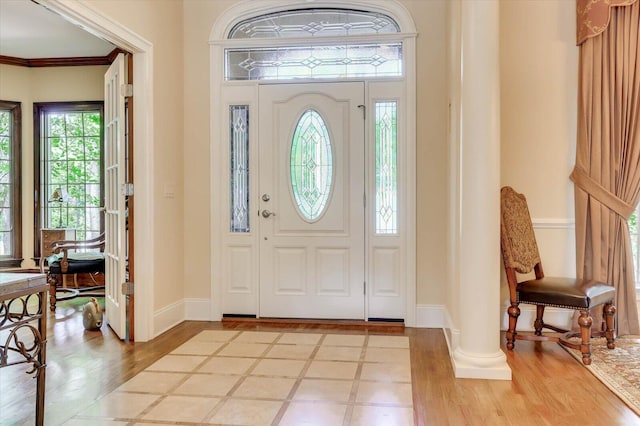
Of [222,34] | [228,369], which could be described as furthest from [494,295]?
[222,34]

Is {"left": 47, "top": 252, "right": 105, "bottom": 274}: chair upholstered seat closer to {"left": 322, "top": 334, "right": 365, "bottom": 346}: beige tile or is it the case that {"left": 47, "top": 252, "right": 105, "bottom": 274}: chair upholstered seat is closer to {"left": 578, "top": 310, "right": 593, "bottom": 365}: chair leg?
{"left": 322, "top": 334, "right": 365, "bottom": 346}: beige tile

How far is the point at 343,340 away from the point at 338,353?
33 cm

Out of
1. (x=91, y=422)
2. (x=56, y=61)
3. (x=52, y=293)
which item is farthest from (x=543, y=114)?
(x=56, y=61)

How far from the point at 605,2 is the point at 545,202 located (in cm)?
153

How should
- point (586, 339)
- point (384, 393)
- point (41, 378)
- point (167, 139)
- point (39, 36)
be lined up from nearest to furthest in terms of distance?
point (41, 378)
point (384, 393)
point (586, 339)
point (167, 139)
point (39, 36)

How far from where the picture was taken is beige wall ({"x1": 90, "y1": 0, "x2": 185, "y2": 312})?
3.71 m

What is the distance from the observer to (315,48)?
4.26 m

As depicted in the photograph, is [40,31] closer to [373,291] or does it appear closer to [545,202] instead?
[373,291]

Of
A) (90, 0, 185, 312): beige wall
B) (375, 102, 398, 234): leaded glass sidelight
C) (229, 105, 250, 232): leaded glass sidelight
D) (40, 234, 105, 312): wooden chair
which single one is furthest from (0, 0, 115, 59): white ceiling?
(375, 102, 398, 234): leaded glass sidelight

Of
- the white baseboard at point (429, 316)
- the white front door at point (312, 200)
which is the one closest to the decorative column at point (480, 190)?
the white baseboard at point (429, 316)

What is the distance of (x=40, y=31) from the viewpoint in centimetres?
524

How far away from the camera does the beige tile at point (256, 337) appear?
3631 mm

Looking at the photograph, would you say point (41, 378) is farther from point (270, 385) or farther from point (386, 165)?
point (386, 165)

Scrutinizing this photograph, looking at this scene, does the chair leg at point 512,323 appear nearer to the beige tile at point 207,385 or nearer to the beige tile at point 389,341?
the beige tile at point 389,341
